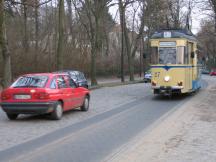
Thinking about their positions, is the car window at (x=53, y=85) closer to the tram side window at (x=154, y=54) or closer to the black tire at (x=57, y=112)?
the black tire at (x=57, y=112)

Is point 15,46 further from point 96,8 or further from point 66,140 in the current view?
point 66,140

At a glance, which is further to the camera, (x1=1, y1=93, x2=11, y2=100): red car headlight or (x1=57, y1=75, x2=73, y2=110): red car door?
(x1=57, y1=75, x2=73, y2=110): red car door

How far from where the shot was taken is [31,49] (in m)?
51.5

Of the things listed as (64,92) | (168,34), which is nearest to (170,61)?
(168,34)

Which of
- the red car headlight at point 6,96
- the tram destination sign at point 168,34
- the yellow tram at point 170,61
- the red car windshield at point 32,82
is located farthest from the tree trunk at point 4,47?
the red car headlight at point 6,96

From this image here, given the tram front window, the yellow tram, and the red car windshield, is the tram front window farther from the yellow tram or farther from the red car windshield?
the red car windshield

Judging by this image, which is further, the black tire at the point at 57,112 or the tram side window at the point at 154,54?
the tram side window at the point at 154,54

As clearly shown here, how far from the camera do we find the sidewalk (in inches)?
372

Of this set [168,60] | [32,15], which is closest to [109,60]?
[32,15]

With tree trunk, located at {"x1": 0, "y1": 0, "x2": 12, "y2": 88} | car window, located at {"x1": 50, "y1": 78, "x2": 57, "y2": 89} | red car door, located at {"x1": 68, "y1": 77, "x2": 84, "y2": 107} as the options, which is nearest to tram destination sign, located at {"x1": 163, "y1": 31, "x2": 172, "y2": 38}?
red car door, located at {"x1": 68, "y1": 77, "x2": 84, "y2": 107}

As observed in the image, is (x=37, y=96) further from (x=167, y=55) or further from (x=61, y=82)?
(x=167, y=55)

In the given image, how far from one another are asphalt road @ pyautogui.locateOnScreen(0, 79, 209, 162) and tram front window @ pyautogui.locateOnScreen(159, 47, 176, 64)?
6758 mm

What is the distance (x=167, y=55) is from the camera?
82.2 feet

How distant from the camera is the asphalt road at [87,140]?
959 cm
